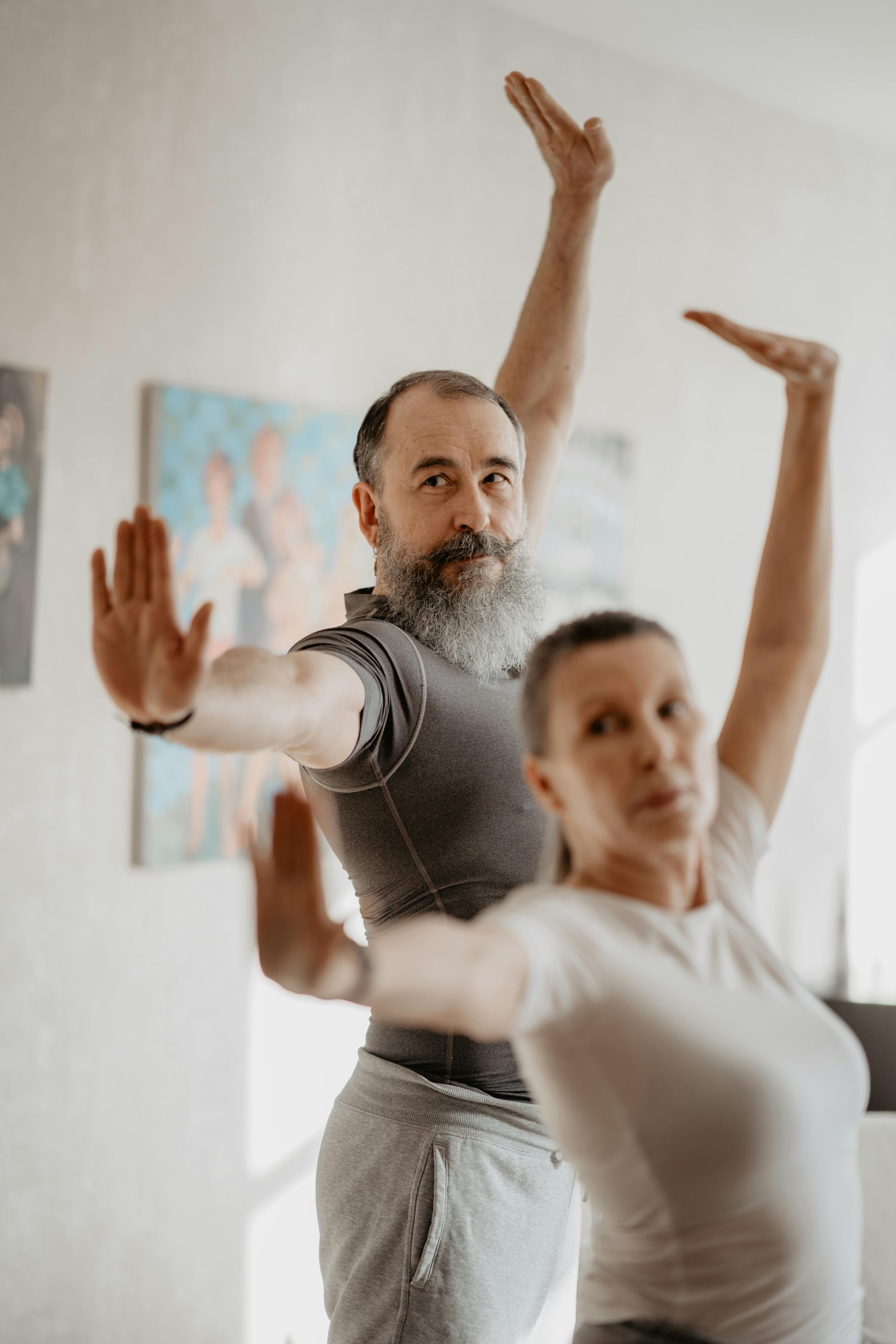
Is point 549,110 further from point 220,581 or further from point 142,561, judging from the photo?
point 220,581

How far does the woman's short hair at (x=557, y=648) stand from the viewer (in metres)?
A: 0.80

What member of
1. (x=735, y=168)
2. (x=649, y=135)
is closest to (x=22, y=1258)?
(x=649, y=135)

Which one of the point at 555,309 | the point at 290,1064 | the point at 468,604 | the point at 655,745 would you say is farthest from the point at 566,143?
the point at 290,1064

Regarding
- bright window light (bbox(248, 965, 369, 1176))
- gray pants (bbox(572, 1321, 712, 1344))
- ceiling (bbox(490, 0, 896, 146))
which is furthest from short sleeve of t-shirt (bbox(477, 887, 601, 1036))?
ceiling (bbox(490, 0, 896, 146))

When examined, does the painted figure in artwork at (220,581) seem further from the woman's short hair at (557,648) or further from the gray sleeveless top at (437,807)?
the woman's short hair at (557,648)

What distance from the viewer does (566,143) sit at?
66.5 inches

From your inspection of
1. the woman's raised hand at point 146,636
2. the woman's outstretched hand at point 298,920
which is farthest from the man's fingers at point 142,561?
the woman's outstretched hand at point 298,920

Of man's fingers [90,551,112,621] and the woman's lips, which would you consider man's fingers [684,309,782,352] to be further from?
man's fingers [90,551,112,621]

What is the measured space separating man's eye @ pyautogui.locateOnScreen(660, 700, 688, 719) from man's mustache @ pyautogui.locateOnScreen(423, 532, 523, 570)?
0.63 meters

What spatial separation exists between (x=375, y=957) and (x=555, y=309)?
146 centimetres

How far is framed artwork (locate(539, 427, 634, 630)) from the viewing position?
3.37 meters

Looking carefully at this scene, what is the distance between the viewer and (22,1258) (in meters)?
2.44

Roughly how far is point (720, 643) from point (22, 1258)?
8.51 ft

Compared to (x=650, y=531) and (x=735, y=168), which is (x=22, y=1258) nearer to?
(x=650, y=531)
